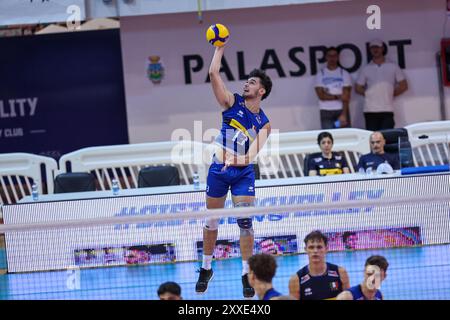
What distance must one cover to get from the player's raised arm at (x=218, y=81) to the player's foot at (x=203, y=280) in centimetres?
177

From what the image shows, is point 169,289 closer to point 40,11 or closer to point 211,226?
point 211,226

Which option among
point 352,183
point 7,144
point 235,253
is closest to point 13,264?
point 235,253

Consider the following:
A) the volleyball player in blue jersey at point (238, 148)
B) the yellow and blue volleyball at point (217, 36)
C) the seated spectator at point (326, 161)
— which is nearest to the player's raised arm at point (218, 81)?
the volleyball player in blue jersey at point (238, 148)

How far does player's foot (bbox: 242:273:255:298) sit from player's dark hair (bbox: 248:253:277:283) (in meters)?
1.19

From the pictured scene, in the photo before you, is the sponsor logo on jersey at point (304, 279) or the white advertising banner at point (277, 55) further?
the white advertising banner at point (277, 55)

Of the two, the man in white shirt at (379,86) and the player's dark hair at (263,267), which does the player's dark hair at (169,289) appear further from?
the man in white shirt at (379,86)

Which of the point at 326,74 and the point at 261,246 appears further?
the point at 326,74

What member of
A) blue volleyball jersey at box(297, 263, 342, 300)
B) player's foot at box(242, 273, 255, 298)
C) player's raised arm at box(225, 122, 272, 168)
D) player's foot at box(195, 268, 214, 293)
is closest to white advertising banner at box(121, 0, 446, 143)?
player's raised arm at box(225, 122, 272, 168)

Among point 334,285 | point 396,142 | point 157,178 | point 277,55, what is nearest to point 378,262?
point 334,285

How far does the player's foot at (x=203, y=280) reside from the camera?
10312 millimetres

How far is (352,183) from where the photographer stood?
1320cm

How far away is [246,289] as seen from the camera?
10.1 metres
